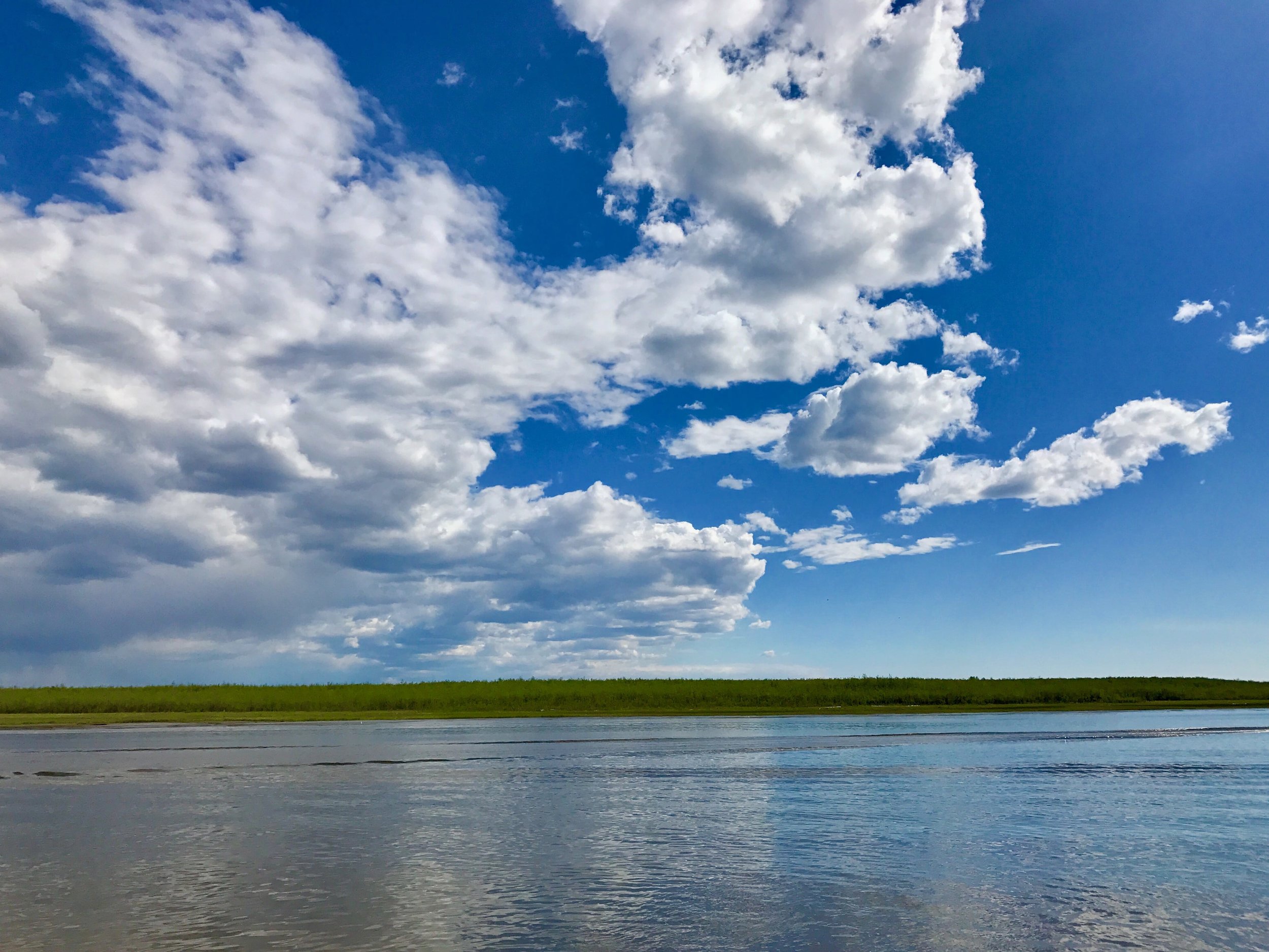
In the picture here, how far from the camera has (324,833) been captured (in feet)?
60.6

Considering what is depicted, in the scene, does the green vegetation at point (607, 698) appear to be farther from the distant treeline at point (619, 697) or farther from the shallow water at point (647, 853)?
the shallow water at point (647, 853)

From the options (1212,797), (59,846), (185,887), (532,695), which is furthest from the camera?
(532,695)

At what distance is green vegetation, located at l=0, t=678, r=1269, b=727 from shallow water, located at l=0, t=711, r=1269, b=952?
52.2 m

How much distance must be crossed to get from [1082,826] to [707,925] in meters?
11.6

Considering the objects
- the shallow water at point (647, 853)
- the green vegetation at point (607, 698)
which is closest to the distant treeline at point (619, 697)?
the green vegetation at point (607, 698)

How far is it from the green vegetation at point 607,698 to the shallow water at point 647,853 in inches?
2056

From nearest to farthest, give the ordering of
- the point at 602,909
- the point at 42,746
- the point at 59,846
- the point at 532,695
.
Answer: the point at 602,909 → the point at 59,846 → the point at 42,746 → the point at 532,695

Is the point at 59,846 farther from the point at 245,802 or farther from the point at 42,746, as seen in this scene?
the point at 42,746

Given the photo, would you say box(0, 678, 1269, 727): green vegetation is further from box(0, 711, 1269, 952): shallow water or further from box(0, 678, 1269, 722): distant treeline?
box(0, 711, 1269, 952): shallow water

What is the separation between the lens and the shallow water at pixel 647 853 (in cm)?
1098

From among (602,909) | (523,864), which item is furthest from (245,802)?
(602,909)

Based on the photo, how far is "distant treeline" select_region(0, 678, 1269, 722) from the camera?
286 ft

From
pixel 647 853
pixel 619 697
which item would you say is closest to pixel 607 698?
pixel 619 697

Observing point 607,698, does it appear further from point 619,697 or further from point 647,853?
point 647,853
